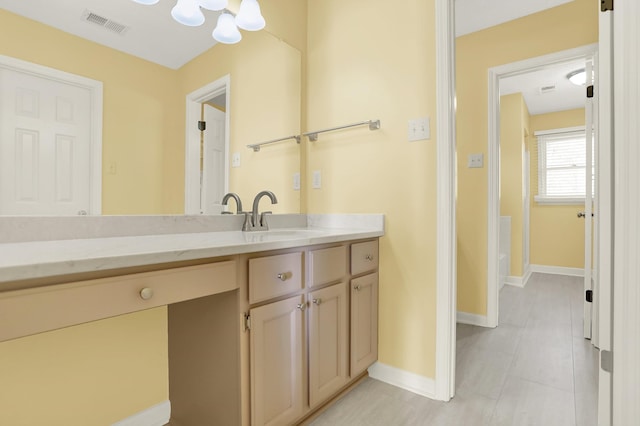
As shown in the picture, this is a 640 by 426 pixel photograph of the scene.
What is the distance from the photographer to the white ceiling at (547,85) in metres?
3.49

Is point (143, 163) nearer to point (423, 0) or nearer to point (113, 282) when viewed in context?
point (113, 282)

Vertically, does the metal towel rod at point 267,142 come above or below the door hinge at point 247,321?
above

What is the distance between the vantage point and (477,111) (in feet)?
9.18

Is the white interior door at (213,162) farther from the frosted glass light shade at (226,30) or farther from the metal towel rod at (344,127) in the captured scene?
the metal towel rod at (344,127)

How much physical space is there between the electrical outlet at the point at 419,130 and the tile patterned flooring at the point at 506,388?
4.40 feet

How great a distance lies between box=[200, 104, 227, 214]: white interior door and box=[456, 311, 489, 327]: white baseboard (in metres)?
2.33

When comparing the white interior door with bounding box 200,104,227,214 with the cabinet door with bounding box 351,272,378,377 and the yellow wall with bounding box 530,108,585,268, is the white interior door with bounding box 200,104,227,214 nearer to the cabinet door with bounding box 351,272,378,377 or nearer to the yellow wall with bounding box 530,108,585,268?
the cabinet door with bounding box 351,272,378,377

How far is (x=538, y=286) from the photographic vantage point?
13.3ft

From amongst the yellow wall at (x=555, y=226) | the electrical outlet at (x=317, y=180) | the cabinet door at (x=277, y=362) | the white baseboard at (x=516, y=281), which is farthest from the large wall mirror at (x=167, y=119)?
the yellow wall at (x=555, y=226)

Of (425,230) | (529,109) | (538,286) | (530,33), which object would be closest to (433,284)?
(425,230)

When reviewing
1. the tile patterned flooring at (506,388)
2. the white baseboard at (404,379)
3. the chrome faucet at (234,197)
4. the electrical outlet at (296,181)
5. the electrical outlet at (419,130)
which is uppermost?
the electrical outlet at (419,130)

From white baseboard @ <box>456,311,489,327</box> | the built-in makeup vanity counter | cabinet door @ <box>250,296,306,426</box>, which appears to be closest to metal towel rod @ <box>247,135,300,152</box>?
the built-in makeup vanity counter

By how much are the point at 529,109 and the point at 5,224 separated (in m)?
5.87

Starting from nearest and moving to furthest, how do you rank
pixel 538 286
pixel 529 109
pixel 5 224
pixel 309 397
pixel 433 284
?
1. pixel 5 224
2. pixel 309 397
3. pixel 433 284
4. pixel 538 286
5. pixel 529 109
